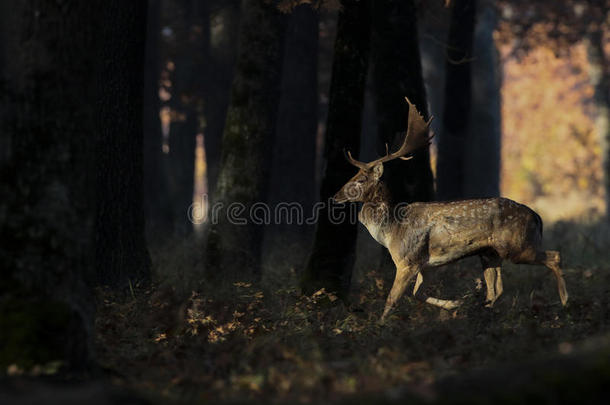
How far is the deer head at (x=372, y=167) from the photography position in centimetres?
1003

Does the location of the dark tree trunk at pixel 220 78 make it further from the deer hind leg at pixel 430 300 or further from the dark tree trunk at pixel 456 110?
the deer hind leg at pixel 430 300

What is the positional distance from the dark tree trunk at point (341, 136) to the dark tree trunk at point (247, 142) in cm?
204

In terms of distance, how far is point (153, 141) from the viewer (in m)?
19.9

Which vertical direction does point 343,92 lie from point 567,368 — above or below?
above

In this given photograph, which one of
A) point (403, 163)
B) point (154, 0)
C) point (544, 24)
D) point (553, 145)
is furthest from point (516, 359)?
point (553, 145)

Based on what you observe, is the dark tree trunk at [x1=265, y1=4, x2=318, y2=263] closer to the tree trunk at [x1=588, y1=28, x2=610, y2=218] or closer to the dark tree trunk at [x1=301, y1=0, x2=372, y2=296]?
the dark tree trunk at [x1=301, y1=0, x2=372, y2=296]

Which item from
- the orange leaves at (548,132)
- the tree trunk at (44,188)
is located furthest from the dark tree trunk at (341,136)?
the orange leaves at (548,132)

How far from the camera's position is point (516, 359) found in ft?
21.8

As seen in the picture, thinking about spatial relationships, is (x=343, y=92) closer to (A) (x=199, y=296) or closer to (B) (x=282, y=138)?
(A) (x=199, y=296)

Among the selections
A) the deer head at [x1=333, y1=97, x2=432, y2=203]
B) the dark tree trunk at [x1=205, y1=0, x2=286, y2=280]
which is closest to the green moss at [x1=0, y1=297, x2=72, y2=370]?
the deer head at [x1=333, y1=97, x2=432, y2=203]

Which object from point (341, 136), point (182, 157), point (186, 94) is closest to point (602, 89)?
point (186, 94)

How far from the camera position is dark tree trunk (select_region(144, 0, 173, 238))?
63.6 ft

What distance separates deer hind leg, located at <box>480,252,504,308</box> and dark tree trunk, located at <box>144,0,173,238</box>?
398 inches

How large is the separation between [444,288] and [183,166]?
1440cm
